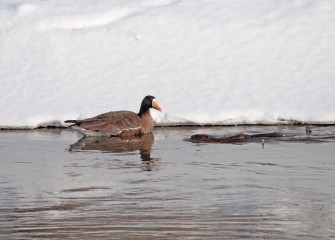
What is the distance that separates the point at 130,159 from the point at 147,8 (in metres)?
6.91

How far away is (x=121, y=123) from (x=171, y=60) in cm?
256

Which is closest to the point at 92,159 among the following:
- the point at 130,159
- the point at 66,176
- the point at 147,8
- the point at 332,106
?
the point at 130,159

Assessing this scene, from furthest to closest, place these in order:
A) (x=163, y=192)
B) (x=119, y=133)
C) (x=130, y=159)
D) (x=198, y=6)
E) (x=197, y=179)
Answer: (x=198, y=6)
(x=119, y=133)
(x=130, y=159)
(x=197, y=179)
(x=163, y=192)

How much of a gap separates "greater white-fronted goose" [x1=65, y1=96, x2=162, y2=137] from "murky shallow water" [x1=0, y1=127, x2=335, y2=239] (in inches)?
14.0

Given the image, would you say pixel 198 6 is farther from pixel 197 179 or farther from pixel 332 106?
pixel 197 179

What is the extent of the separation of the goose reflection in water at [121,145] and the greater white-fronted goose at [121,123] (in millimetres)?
108

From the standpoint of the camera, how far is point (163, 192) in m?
8.75

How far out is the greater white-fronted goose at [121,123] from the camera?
43.9 feet

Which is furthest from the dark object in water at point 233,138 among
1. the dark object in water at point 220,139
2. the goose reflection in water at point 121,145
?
the goose reflection in water at point 121,145

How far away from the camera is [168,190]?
8.87m

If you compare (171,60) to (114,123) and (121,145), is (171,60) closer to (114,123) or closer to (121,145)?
(114,123)

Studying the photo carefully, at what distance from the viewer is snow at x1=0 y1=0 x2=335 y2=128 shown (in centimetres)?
1423

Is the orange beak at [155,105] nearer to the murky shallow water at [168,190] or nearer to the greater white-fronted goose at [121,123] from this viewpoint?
the greater white-fronted goose at [121,123]

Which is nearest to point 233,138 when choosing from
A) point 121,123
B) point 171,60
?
point 121,123
